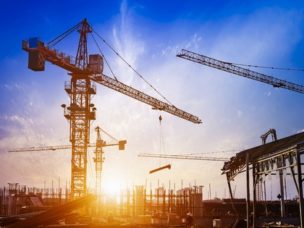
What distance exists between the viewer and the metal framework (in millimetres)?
12820

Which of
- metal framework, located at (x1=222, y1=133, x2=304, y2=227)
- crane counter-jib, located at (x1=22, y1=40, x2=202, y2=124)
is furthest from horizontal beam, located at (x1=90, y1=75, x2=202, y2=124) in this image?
metal framework, located at (x1=222, y1=133, x2=304, y2=227)

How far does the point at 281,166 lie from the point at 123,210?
42.9 meters

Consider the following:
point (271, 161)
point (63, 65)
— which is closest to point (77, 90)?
point (63, 65)

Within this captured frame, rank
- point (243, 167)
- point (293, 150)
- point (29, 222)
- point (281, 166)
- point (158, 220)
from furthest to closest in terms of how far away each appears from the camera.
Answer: point (158, 220)
point (243, 167)
point (281, 166)
point (293, 150)
point (29, 222)

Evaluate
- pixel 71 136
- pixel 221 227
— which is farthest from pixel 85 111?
pixel 221 227

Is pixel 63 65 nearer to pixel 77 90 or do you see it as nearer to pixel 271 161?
pixel 77 90

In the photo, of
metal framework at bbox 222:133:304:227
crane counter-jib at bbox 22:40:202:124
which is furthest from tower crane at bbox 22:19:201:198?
metal framework at bbox 222:133:304:227

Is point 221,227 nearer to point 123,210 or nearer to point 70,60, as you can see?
point 123,210

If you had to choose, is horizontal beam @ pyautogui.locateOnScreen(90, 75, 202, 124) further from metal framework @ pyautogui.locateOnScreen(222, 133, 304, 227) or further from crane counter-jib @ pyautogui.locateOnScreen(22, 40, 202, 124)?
metal framework @ pyautogui.locateOnScreen(222, 133, 304, 227)

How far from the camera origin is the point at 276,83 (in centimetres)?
7600

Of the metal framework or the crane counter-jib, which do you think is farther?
the crane counter-jib

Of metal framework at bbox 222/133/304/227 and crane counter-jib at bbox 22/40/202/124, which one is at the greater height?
crane counter-jib at bbox 22/40/202/124

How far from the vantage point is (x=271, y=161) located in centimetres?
1571

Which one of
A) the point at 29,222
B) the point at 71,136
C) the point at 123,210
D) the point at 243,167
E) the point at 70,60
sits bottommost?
the point at 123,210
